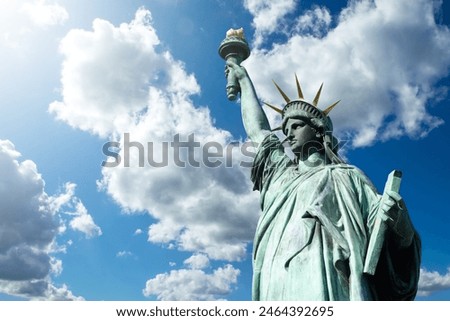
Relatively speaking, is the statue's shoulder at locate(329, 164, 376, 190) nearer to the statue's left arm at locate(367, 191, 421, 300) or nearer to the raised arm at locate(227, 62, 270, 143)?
the statue's left arm at locate(367, 191, 421, 300)

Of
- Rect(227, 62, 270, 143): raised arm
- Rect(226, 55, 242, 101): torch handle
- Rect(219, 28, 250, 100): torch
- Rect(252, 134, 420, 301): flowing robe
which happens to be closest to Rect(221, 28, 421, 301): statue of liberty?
Rect(252, 134, 420, 301): flowing robe

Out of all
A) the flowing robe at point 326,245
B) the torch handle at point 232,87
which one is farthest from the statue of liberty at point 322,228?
the torch handle at point 232,87

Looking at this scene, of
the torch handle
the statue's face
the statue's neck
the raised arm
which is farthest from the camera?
the torch handle

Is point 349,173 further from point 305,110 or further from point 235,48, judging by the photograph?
point 235,48

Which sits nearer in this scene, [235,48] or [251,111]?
[251,111]

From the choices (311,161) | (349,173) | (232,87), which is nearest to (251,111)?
(232,87)
